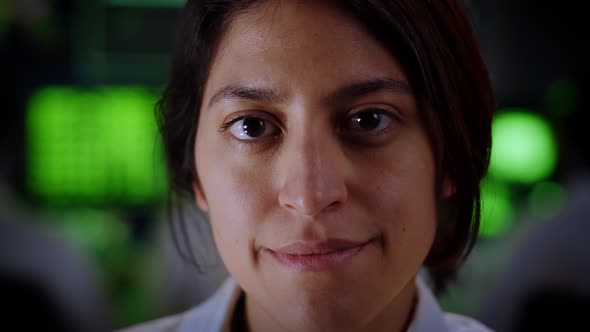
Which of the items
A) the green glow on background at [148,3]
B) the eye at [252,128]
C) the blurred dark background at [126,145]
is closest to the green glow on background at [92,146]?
the blurred dark background at [126,145]

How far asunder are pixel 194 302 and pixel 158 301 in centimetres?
21

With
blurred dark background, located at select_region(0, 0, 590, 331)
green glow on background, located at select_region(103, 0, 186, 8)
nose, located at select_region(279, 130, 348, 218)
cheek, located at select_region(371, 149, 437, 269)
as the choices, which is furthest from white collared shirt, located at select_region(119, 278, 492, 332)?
green glow on background, located at select_region(103, 0, 186, 8)

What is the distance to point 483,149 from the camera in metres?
Answer: 0.76

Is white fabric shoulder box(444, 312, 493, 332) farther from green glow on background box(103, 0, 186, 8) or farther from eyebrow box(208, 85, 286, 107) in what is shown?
green glow on background box(103, 0, 186, 8)

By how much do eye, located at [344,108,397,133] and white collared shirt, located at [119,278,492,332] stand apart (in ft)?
0.91

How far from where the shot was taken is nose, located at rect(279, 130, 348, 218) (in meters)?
0.58

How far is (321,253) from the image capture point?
1.97ft

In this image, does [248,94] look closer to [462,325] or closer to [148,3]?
[462,325]

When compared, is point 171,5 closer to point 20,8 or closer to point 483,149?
point 20,8

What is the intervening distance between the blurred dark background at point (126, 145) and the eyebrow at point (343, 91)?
1286 mm

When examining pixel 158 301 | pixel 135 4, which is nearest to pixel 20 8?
pixel 135 4

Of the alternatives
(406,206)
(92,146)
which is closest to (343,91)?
(406,206)

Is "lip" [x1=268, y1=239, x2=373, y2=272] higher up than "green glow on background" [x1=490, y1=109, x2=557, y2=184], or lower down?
higher up

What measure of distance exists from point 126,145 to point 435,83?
5.60ft
